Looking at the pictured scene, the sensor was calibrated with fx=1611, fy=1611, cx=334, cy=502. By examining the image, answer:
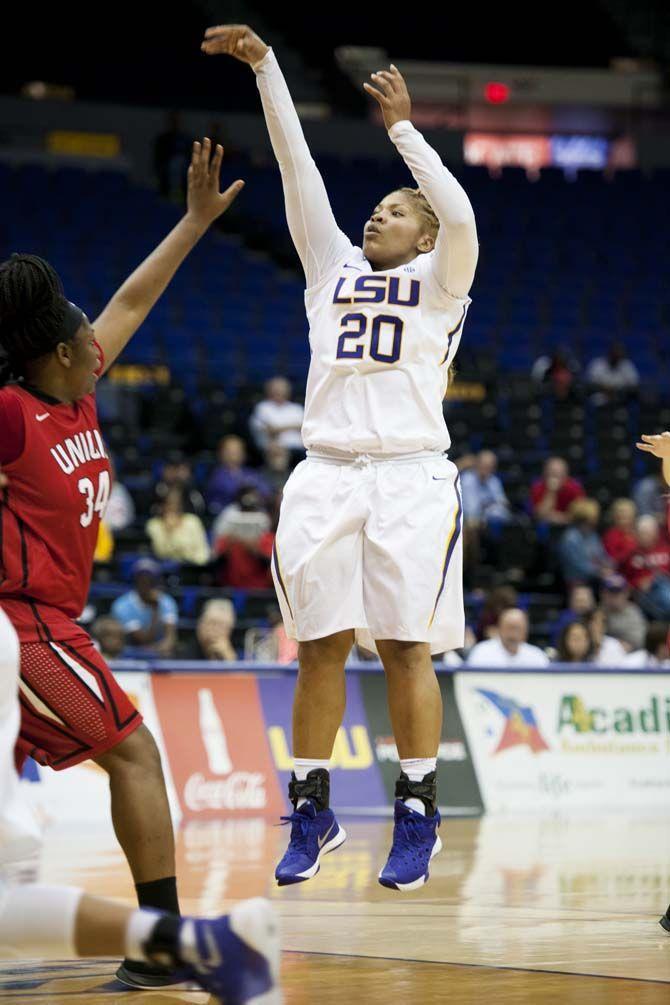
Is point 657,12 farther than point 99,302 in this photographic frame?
Yes

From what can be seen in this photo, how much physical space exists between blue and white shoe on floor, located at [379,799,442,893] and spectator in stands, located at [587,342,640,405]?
1459 cm

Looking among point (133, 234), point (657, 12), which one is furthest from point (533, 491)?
point (657, 12)

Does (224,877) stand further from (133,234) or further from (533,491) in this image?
(133,234)

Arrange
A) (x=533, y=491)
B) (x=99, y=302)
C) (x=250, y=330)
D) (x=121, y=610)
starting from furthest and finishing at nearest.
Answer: (x=250, y=330) < (x=99, y=302) < (x=533, y=491) < (x=121, y=610)

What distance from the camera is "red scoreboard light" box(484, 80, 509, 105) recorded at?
29.7 m

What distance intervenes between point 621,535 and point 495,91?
16271 millimetres

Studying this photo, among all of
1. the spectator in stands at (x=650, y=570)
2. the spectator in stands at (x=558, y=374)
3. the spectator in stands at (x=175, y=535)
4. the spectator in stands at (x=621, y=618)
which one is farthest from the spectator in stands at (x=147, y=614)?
the spectator in stands at (x=558, y=374)

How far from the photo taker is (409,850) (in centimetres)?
517

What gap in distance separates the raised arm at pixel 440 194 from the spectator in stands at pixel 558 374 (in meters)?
13.7

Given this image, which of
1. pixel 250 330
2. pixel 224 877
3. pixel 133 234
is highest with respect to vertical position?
pixel 133 234

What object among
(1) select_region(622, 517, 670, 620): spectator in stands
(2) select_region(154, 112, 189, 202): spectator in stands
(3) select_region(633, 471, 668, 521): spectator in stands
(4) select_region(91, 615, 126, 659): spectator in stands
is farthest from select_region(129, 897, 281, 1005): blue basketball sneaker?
(2) select_region(154, 112, 189, 202): spectator in stands

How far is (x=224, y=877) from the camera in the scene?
7.39m

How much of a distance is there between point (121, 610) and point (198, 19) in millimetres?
16553

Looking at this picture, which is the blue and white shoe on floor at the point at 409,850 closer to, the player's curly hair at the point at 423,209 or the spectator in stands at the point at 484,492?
the player's curly hair at the point at 423,209
